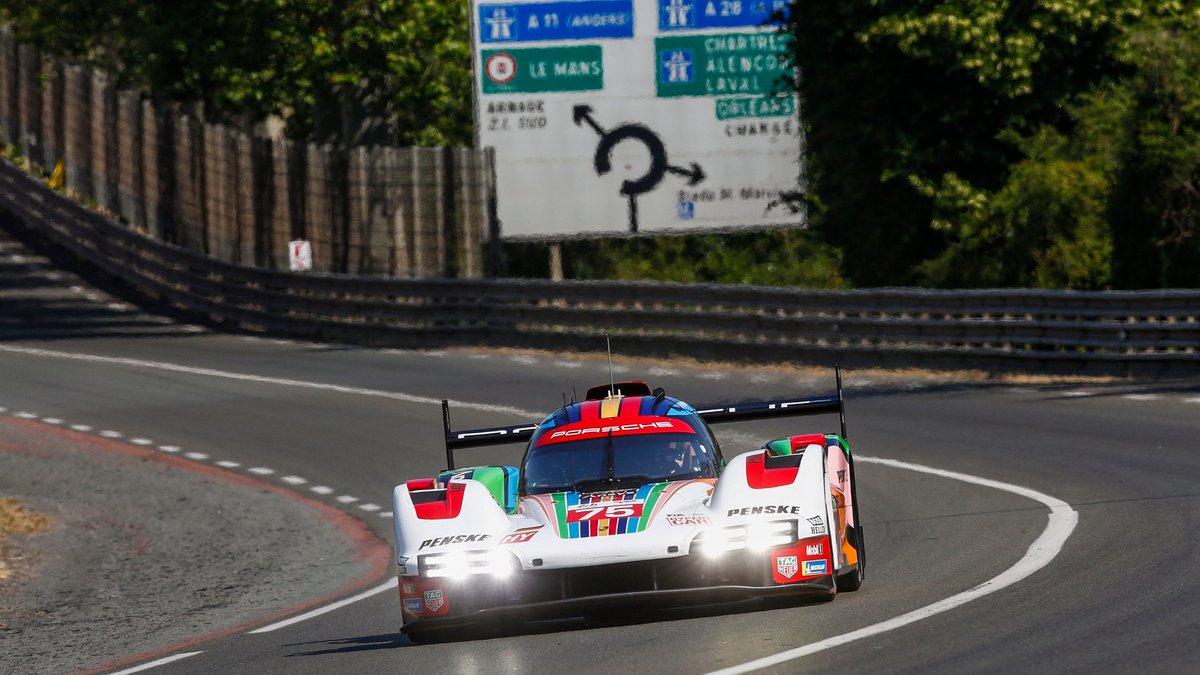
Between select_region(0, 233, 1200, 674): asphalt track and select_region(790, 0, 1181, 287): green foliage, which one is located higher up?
select_region(790, 0, 1181, 287): green foliage

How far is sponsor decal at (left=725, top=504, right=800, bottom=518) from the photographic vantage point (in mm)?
9867

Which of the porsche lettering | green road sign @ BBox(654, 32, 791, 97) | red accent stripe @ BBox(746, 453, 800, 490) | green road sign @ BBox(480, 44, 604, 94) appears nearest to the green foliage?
green road sign @ BBox(654, 32, 791, 97)

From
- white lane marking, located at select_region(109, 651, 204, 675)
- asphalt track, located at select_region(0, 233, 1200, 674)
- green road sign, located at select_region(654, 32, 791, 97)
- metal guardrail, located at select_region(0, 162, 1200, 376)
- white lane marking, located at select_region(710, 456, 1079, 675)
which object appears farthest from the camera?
green road sign, located at select_region(654, 32, 791, 97)

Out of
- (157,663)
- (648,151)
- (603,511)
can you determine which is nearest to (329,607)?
(157,663)

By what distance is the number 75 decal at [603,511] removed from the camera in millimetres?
9914

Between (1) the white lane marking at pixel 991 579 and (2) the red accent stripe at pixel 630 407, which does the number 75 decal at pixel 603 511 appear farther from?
(1) the white lane marking at pixel 991 579

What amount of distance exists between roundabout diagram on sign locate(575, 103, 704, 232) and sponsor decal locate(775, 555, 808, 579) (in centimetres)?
2180

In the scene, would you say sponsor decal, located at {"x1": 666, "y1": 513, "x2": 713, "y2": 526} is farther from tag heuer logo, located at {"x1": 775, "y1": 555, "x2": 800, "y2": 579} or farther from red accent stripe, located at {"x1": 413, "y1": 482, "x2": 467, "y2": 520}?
red accent stripe, located at {"x1": 413, "y1": 482, "x2": 467, "y2": 520}

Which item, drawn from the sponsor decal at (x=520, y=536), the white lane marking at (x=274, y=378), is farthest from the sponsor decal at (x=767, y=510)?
the white lane marking at (x=274, y=378)

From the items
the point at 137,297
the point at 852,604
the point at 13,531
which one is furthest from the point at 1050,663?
the point at 137,297

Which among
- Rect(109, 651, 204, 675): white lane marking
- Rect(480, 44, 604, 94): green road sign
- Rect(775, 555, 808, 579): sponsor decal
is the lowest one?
Rect(109, 651, 204, 675): white lane marking

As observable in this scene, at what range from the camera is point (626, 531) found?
32.0 ft

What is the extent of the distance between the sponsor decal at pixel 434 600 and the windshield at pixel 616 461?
4.31ft

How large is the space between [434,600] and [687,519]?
1.39m
